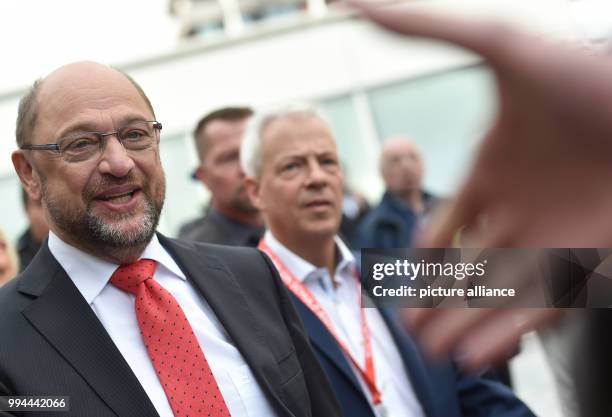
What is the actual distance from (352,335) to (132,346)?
997 mm

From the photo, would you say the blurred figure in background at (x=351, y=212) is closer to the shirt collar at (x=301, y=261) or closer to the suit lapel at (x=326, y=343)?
the shirt collar at (x=301, y=261)

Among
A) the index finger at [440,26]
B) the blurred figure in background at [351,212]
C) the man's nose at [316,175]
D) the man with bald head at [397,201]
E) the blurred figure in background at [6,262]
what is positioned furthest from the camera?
the blurred figure in background at [351,212]

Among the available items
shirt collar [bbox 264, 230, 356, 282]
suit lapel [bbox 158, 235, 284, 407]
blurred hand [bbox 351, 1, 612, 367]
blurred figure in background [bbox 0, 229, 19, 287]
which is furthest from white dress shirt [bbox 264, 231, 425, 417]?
blurred hand [bbox 351, 1, 612, 367]

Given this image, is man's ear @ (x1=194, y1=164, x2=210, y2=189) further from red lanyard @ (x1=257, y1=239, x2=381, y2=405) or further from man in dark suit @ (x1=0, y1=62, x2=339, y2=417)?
man in dark suit @ (x1=0, y1=62, x2=339, y2=417)

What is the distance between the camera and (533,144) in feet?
1.55

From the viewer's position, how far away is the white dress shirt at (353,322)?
2.47 m

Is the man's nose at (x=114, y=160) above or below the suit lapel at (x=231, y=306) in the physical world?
above

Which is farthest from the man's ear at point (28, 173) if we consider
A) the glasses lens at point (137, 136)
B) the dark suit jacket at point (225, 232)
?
the dark suit jacket at point (225, 232)

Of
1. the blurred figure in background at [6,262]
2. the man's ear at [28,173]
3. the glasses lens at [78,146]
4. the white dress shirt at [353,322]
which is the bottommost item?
→ the white dress shirt at [353,322]

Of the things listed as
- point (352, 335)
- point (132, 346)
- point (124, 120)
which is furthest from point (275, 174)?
point (132, 346)

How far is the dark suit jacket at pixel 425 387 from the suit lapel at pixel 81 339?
2.77 feet

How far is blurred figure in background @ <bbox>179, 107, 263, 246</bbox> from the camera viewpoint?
384cm

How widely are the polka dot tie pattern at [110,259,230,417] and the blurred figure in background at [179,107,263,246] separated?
5.81 feet

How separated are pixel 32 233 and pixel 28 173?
5.97ft
